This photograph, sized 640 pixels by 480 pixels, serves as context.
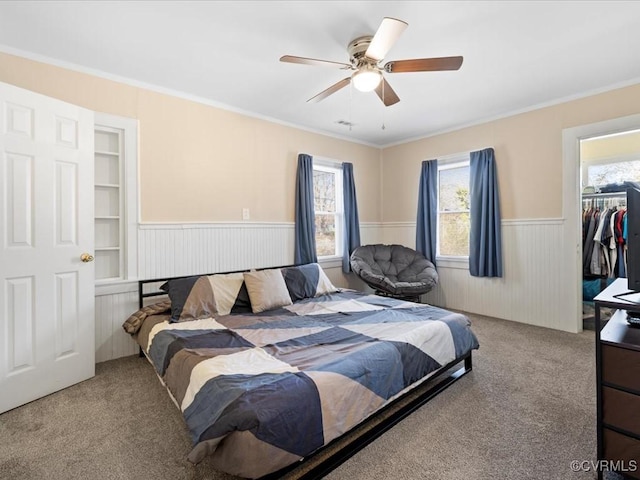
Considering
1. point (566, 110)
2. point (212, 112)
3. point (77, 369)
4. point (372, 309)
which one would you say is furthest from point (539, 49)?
point (77, 369)

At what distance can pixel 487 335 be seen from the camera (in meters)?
3.50

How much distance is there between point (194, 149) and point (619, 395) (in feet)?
12.3

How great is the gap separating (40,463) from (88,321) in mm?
1144

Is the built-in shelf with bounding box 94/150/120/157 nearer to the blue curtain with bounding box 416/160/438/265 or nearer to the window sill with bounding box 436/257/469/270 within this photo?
the blue curtain with bounding box 416/160/438/265

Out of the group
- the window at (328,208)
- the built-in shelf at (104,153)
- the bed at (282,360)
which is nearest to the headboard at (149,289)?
the bed at (282,360)

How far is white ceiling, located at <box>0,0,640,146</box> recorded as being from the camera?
2084 millimetres

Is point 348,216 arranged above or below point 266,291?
above

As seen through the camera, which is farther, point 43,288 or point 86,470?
point 43,288

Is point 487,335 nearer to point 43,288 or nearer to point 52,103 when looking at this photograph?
point 43,288

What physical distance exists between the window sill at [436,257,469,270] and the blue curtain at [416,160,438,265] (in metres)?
0.10

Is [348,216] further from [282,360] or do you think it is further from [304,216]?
[282,360]

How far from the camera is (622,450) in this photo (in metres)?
1.41

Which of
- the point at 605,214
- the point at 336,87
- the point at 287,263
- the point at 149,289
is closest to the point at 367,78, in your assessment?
the point at 336,87

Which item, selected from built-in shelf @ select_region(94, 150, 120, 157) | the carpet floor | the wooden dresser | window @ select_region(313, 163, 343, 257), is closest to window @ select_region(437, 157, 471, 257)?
window @ select_region(313, 163, 343, 257)
